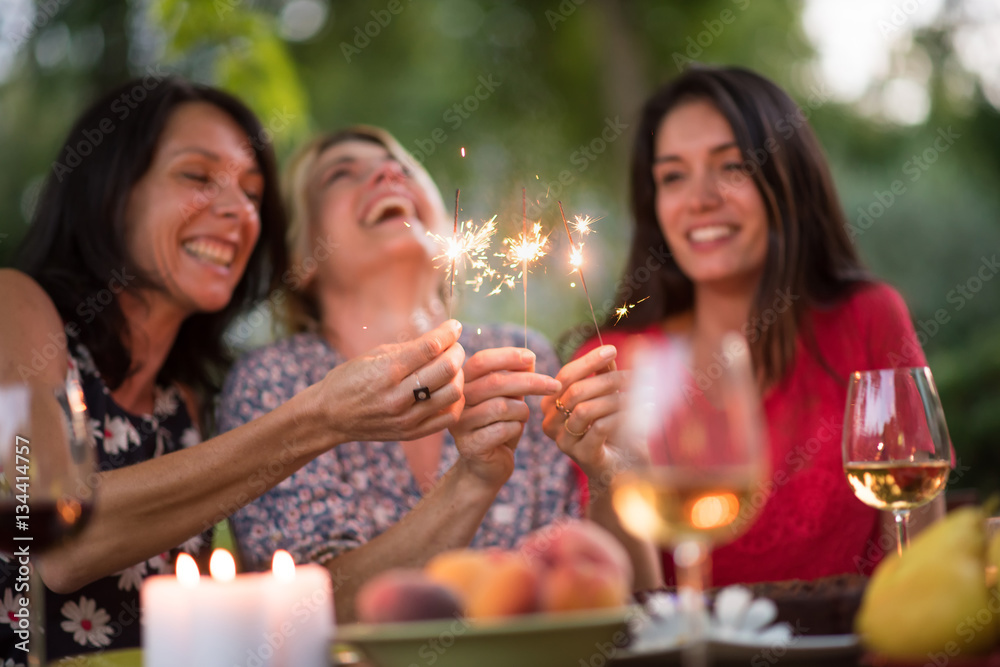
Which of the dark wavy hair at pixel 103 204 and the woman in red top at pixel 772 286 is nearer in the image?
the dark wavy hair at pixel 103 204

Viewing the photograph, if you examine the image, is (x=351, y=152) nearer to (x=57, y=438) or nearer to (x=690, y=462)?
(x=57, y=438)

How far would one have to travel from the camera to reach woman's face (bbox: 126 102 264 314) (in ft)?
8.27

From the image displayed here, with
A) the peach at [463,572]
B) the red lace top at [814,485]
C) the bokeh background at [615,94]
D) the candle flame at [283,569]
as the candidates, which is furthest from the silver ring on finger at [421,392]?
the bokeh background at [615,94]

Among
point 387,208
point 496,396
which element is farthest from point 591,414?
point 387,208

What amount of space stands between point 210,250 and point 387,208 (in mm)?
514

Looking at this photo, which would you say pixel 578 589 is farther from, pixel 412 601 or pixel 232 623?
pixel 232 623

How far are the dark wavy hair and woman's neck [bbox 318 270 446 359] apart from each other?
1.50 feet

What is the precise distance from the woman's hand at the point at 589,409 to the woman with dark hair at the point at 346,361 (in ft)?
0.91

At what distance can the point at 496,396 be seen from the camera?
1.86 m

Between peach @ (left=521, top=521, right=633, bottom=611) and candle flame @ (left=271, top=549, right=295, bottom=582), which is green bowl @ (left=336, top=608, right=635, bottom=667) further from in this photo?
candle flame @ (left=271, top=549, right=295, bottom=582)

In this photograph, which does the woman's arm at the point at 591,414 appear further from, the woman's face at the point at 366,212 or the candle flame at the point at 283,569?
the woman's face at the point at 366,212

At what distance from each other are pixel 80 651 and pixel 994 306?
5.97m

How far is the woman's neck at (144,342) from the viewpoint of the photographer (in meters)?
2.54

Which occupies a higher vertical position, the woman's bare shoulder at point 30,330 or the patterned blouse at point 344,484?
the woman's bare shoulder at point 30,330
